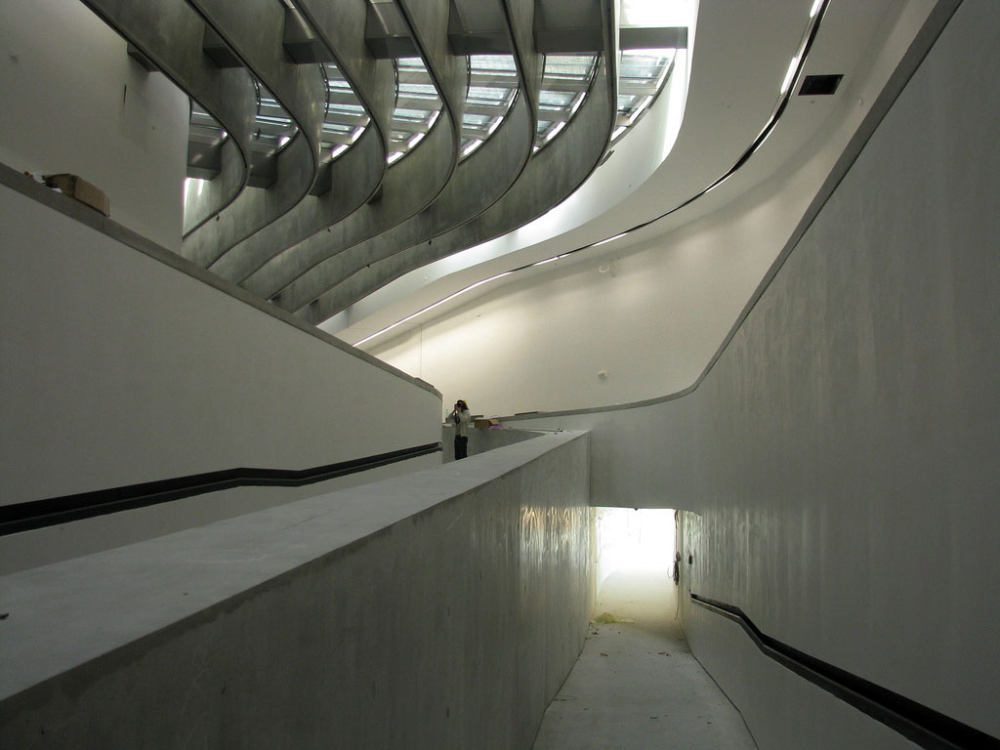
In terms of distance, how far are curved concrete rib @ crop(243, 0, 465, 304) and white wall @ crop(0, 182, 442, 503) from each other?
2.99 m

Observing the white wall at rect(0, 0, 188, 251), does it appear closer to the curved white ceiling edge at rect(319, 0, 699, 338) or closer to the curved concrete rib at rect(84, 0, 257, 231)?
the curved concrete rib at rect(84, 0, 257, 231)

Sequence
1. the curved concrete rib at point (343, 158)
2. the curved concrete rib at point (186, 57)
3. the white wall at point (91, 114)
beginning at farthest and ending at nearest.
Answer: the curved concrete rib at point (343, 158) → the curved concrete rib at point (186, 57) → the white wall at point (91, 114)

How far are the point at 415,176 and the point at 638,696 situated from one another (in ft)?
22.4

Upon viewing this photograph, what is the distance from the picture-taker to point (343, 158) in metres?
9.66

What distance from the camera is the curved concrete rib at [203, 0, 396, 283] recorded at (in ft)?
18.7

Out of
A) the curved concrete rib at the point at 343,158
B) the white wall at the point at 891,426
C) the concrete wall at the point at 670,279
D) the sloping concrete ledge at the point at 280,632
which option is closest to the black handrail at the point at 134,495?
the sloping concrete ledge at the point at 280,632

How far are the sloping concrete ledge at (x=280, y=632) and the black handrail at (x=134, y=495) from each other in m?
0.81

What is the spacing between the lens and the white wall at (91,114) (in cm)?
421

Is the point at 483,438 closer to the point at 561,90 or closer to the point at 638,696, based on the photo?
the point at 561,90

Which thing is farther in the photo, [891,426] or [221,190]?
[221,190]

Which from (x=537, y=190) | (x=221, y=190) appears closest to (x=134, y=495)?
(x=221, y=190)

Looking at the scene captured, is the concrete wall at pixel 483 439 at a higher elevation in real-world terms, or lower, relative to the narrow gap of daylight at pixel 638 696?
higher

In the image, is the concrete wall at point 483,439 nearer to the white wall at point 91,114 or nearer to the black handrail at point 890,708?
the white wall at point 91,114

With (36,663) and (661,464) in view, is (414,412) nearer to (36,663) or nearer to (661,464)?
(661,464)
